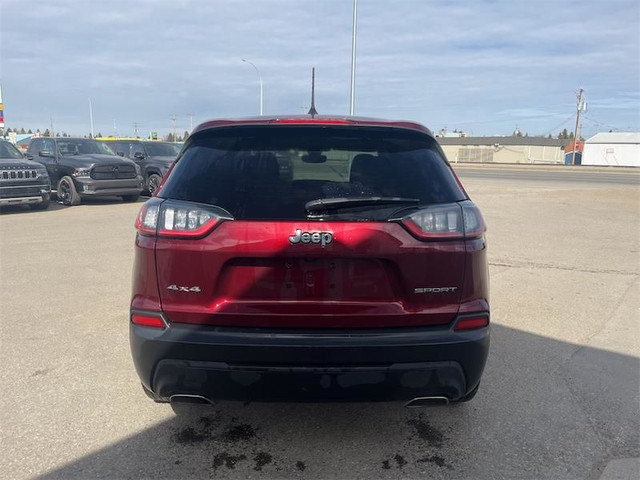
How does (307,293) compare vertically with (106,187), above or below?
above

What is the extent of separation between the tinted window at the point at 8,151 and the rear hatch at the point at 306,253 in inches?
505

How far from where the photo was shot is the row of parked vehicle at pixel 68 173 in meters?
12.7

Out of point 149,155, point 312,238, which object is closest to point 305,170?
point 312,238

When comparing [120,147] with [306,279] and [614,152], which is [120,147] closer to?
[306,279]

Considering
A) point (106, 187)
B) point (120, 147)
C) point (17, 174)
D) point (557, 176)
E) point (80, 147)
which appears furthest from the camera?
point (557, 176)

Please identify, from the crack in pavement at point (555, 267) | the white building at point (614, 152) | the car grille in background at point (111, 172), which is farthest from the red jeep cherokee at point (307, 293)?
the white building at point (614, 152)

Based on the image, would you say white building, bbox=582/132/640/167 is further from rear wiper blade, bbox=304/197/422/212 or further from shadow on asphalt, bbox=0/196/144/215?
rear wiper blade, bbox=304/197/422/212

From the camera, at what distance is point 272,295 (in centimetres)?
253

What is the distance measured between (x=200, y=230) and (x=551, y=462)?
2311 mm

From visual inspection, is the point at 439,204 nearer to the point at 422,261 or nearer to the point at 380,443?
the point at 422,261

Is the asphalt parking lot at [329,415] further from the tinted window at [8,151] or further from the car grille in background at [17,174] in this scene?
the tinted window at [8,151]

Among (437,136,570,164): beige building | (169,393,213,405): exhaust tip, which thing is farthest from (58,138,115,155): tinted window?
(437,136,570,164): beige building

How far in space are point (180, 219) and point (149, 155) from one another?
1702 cm

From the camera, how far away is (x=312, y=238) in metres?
2.46
